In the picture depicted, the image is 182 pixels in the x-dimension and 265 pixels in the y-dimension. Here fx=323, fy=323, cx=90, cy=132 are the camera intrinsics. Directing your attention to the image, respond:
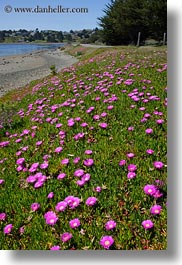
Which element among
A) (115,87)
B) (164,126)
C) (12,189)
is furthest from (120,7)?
(12,189)

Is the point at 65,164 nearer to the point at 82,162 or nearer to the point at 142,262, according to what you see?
the point at 82,162

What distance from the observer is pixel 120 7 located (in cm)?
1288

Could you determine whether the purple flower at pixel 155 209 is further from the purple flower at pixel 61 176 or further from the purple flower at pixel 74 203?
the purple flower at pixel 61 176

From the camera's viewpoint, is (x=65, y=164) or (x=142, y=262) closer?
(x=142, y=262)

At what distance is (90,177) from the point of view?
2773 millimetres

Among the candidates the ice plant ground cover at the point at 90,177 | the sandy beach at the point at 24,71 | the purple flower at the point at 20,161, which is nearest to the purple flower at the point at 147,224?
the ice plant ground cover at the point at 90,177

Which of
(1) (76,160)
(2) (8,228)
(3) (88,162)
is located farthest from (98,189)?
(2) (8,228)

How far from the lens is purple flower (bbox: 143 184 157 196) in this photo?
2429 millimetres

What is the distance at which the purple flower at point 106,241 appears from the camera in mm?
2162

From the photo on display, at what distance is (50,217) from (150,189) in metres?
0.78

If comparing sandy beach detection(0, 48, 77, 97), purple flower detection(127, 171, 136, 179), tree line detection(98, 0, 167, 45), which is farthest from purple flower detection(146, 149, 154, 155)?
sandy beach detection(0, 48, 77, 97)

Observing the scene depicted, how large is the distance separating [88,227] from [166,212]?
57 centimetres

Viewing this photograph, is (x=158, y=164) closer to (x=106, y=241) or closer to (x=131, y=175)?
(x=131, y=175)

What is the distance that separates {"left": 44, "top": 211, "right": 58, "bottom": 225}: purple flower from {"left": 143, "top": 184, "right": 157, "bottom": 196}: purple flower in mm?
708
